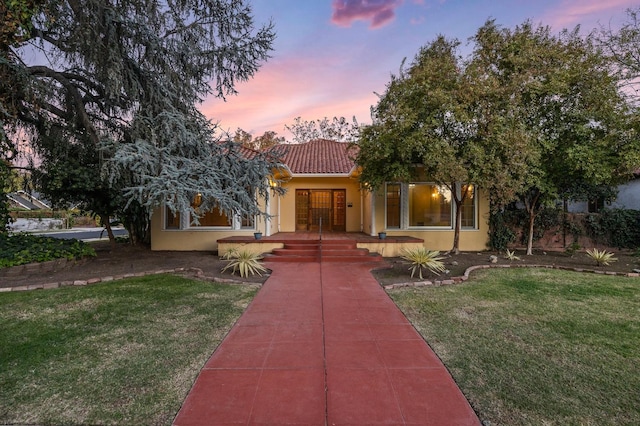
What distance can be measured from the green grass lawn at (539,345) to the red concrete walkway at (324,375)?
33 centimetres

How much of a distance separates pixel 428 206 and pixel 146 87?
33.6 ft

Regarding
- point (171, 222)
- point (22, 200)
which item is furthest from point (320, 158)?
point (22, 200)

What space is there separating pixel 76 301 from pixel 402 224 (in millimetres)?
10362

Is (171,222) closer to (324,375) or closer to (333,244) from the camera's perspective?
(333,244)

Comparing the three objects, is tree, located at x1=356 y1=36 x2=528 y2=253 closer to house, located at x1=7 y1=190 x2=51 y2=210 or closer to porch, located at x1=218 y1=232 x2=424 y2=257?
porch, located at x1=218 y1=232 x2=424 y2=257

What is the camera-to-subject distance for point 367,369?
3.52m

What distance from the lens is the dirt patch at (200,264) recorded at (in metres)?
7.91

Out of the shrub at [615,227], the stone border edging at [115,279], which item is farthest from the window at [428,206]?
the stone border edging at [115,279]

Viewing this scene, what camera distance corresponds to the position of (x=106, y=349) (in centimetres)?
401

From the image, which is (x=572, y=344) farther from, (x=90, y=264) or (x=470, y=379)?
(x=90, y=264)

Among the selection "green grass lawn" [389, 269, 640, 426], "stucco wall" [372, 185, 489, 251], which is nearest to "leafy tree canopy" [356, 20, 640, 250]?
"stucco wall" [372, 185, 489, 251]

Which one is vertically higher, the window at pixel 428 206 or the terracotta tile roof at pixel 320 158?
the terracotta tile roof at pixel 320 158

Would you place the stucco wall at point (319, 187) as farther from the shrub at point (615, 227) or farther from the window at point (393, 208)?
the shrub at point (615, 227)

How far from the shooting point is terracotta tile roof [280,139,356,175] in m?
12.9
